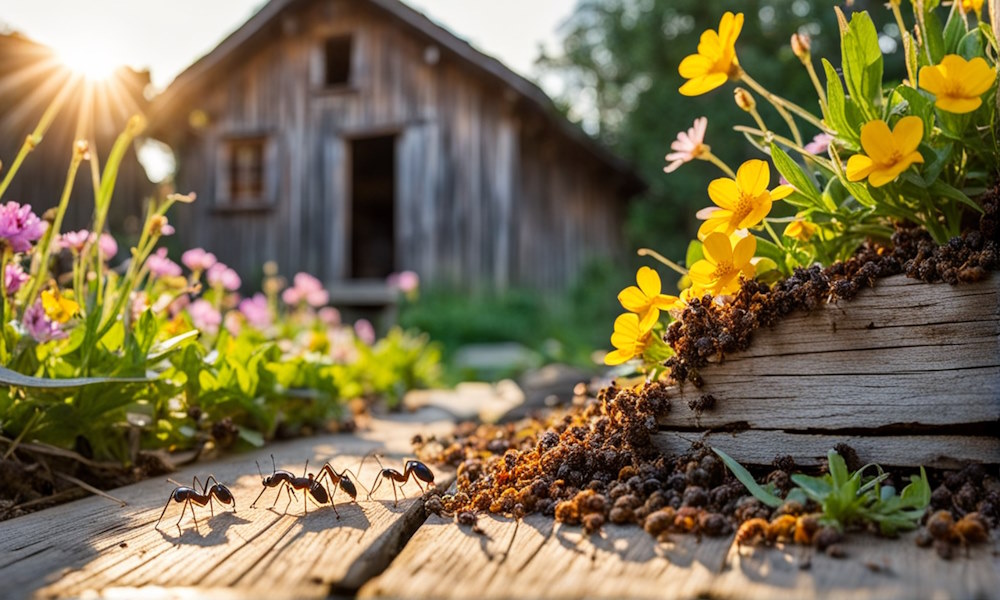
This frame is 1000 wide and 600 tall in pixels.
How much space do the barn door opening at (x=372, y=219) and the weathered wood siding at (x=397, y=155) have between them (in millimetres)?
3984

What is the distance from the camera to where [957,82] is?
1.73m

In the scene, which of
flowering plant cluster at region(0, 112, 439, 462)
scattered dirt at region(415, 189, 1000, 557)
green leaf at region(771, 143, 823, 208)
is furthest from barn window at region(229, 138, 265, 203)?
green leaf at region(771, 143, 823, 208)

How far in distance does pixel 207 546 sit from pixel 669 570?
0.93 m

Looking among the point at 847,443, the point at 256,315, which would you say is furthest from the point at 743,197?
the point at 256,315

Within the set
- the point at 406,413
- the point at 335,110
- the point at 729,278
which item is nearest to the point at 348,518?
the point at 729,278

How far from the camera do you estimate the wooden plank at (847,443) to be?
1.74 meters

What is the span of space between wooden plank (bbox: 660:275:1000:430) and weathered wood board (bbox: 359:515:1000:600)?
0.40 metres

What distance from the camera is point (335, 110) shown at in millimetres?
11719

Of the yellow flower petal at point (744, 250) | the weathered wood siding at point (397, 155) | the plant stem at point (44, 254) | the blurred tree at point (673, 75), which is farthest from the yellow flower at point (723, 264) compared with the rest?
the blurred tree at point (673, 75)

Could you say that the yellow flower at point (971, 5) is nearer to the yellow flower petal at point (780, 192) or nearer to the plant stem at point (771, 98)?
the plant stem at point (771, 98)

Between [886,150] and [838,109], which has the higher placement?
[838,109]

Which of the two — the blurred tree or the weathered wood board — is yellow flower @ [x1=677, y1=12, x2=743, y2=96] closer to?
the weathered wood board

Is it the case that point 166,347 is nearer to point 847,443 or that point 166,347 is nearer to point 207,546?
point 207,546

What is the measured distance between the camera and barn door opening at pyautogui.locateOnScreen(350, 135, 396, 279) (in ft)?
53.3
